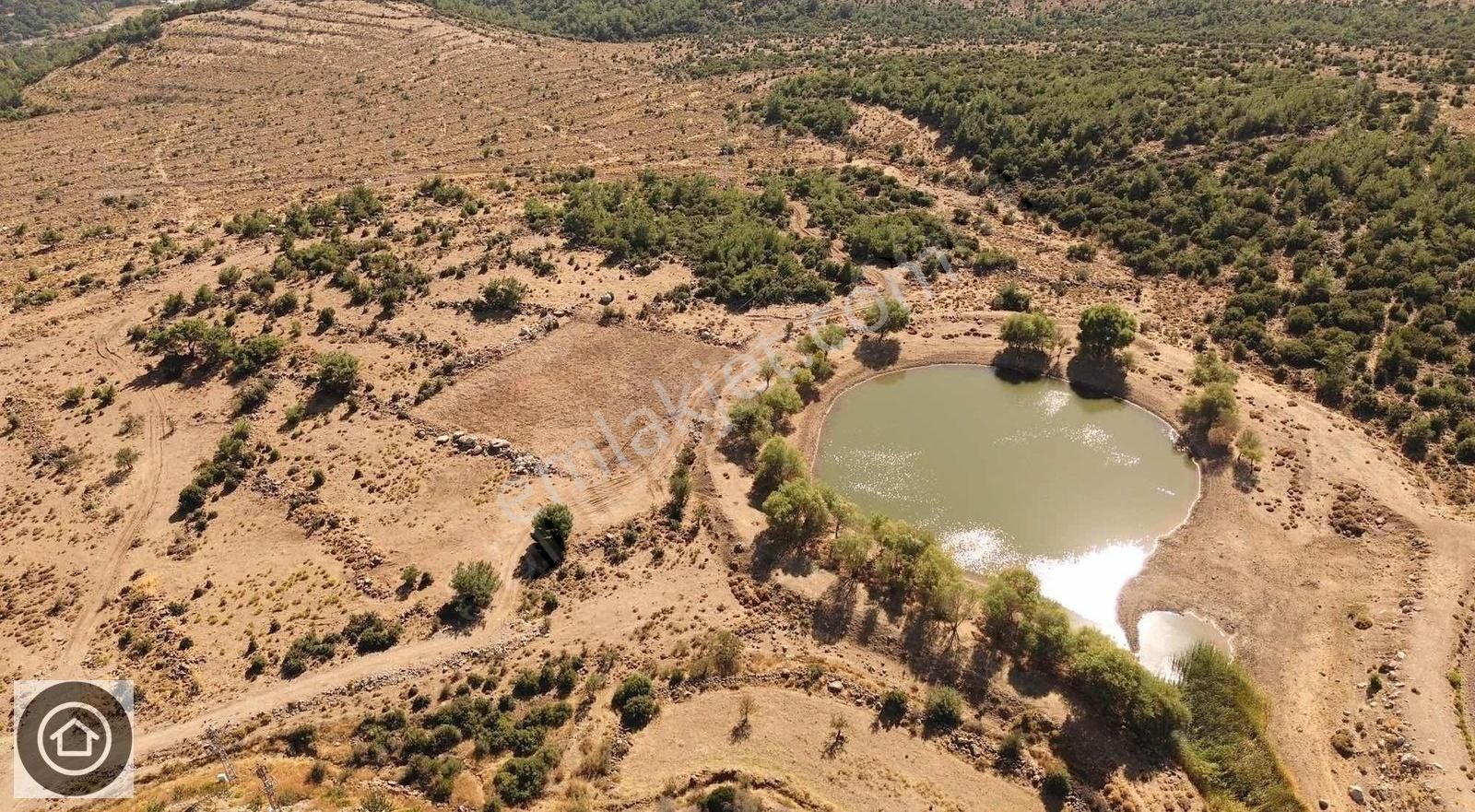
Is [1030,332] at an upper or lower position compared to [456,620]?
upper

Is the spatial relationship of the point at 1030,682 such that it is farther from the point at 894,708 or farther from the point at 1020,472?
the point at 1020,472

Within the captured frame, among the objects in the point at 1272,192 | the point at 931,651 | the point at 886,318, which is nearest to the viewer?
the point at 931,651

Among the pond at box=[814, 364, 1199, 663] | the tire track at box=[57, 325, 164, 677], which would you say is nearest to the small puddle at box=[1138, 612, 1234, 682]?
the pond at box=[814, 364, 1199, 663]

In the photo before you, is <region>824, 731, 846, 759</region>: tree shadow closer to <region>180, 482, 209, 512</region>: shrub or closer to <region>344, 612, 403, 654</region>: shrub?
<region>344, 612, 403, 654</region>: shrub

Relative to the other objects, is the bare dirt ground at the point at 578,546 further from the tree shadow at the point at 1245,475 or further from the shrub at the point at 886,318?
the shrub at the point at 886,318

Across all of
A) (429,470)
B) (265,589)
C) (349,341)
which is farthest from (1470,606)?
(349,341)

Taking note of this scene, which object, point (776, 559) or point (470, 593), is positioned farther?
point (776, 559)

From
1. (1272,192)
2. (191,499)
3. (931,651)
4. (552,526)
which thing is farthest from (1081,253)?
(191,499)
